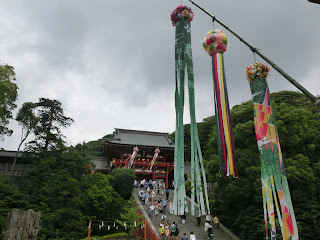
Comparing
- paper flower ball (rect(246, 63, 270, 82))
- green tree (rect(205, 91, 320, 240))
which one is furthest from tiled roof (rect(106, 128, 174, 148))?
paper flower ball (rect(246, 63, 270, 82))

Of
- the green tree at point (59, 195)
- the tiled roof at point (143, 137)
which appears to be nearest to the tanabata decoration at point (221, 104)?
the green tree at point (59, 195)

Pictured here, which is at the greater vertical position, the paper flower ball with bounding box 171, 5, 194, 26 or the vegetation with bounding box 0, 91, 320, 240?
the paper flower ball with bounding box 171, 5, 194, 26

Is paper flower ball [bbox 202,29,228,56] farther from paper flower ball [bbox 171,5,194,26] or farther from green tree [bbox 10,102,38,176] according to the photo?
green tree [bbox 10,102,38,176]

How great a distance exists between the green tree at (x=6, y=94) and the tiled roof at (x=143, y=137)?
14.6m

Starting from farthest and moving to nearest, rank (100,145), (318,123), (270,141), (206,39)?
(100,145), (318,123), (206,39), (270,141)

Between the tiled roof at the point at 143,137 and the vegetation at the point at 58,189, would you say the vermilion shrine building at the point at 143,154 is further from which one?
the vegetation at the point at 58,189

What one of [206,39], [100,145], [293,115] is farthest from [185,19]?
[100,145]

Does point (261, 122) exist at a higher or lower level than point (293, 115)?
lower

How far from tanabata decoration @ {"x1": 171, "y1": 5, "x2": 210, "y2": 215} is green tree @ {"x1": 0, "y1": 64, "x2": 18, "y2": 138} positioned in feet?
27.0

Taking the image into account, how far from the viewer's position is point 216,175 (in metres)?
11.7

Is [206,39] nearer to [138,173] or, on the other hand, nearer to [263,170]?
[263,170]

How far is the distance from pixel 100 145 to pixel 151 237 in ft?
117

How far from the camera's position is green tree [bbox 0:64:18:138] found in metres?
11.1

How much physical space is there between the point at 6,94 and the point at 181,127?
30.9 feet
